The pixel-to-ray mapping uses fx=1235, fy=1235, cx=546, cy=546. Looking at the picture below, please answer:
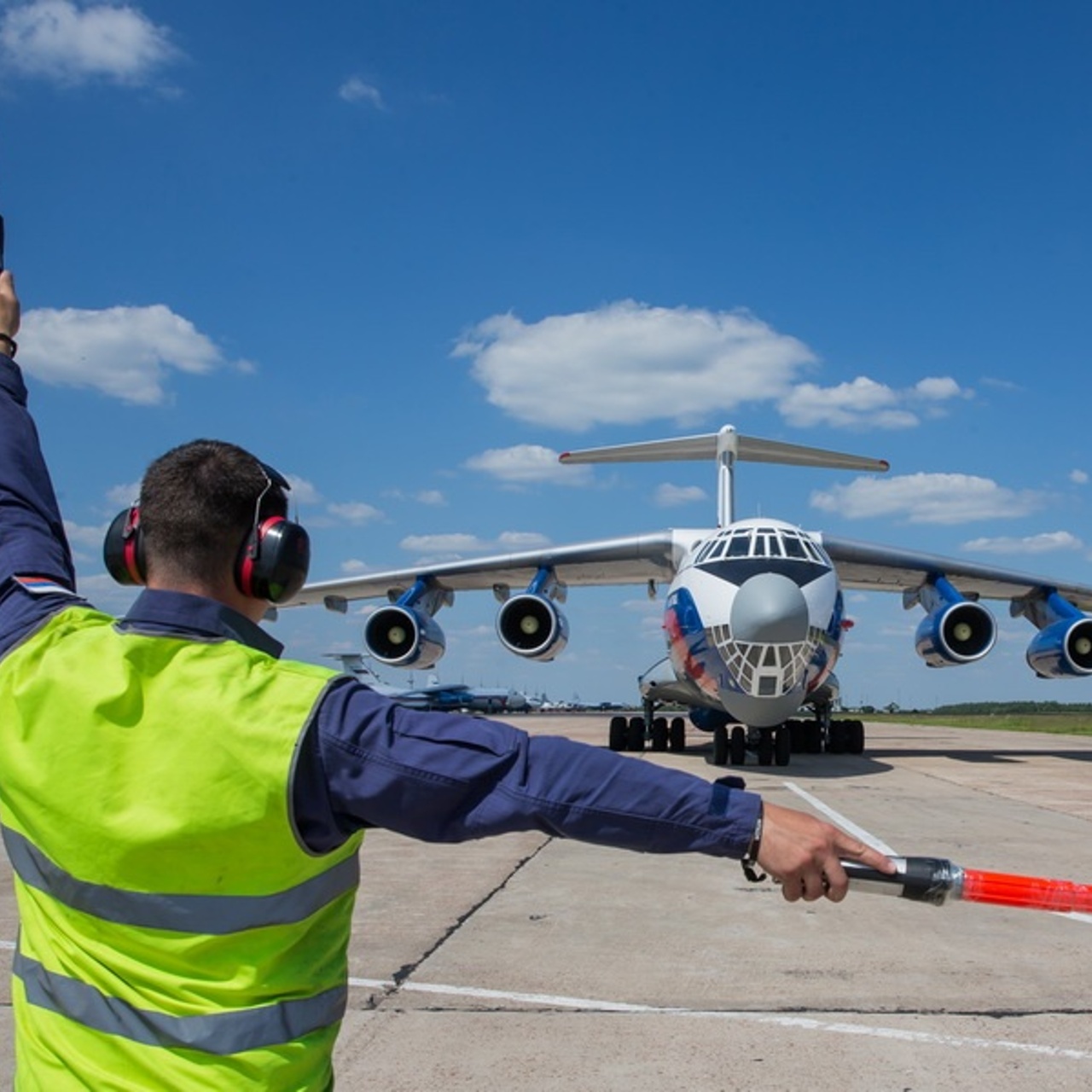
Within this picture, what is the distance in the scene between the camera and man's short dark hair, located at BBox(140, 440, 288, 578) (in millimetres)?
1880

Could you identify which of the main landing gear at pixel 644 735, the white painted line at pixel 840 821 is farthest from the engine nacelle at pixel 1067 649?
the white painted line at pixel 840 821

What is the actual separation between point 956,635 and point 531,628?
625 cm

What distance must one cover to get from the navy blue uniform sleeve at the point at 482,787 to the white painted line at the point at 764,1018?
2682 mm

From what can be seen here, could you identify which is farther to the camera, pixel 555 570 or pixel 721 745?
pixel 555 570

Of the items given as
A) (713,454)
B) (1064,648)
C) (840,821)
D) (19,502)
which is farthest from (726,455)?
(19,502)

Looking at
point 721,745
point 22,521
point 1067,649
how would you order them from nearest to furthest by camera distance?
point 22,521 < point 721,745 < point 1067,649

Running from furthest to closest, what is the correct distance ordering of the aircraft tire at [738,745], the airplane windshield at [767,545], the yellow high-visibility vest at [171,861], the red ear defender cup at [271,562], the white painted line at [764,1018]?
the aircraft tire at [738,745]
the airplane windshield at [767,545]
the white painted line at [764,1018]
the red ear defender cup at [271,562]
the yellow high-visibility vest at [171,861]

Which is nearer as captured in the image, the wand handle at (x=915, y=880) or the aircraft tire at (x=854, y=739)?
the wand handle at (x=915, y=880)

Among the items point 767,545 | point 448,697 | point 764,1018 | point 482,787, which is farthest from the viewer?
point 448,697

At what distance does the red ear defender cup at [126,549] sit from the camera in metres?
1.97

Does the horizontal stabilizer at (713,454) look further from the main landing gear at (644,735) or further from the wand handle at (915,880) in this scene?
the wand handle at (915,880)

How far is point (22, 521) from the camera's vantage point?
2121 millimetres

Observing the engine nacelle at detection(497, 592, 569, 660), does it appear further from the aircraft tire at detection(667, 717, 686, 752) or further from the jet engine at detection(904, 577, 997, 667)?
the jet engine at detection(904, 577, 997, 667)

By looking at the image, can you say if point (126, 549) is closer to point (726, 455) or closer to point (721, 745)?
point (721, 745)
